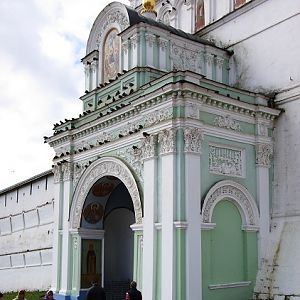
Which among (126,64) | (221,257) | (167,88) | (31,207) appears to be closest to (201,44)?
(126,64)

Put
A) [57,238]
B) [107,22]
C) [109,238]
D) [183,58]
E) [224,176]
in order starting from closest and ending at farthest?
1. [224,176]
2. [183,58]
3. [107,22]
4. [57,238]
5. [109,238]

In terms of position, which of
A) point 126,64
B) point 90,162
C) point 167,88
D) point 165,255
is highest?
point 126,64

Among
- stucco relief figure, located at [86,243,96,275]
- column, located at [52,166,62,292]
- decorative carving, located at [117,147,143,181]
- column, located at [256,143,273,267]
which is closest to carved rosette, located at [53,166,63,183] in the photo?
column, located at [52,166,62,292]

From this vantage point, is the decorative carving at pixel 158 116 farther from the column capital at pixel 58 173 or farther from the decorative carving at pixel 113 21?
the column capital at pixel 58 173

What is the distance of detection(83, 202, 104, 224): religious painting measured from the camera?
13406 mm

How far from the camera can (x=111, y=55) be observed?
44.2 feet

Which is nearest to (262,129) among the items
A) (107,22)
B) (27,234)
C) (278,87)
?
(278,87)

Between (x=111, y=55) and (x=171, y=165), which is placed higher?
(x=111, y=55)

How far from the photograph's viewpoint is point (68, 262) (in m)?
13.2

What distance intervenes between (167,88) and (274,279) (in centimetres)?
428

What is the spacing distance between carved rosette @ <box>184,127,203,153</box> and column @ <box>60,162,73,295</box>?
4255 mm

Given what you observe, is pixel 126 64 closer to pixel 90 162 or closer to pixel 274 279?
pixel 90 162

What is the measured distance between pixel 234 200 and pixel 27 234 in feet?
35.3

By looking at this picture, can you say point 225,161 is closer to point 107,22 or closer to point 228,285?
point 228,285
